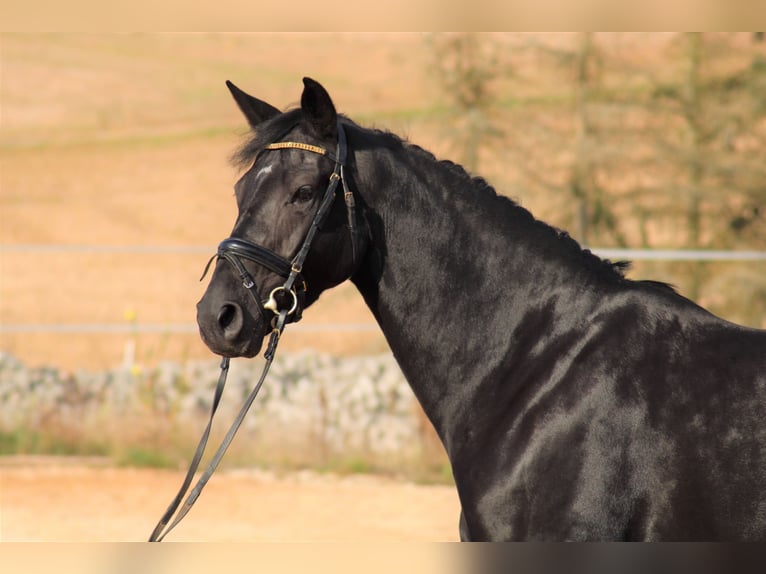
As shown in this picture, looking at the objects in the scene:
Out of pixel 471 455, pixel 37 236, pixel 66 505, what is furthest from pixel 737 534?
pixel 37 236

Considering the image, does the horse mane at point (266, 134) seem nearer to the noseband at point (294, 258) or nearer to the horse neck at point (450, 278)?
the noseband at point (294, 258)

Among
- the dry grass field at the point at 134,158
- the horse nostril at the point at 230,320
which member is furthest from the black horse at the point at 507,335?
the dry grass field at the point at 134,158

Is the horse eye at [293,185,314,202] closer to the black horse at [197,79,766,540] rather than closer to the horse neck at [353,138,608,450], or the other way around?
the black horse at [197,79,766,540]

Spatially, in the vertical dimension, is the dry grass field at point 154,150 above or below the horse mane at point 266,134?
above

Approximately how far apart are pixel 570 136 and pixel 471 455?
40.1 feet

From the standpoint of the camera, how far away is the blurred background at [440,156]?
8.27 metres

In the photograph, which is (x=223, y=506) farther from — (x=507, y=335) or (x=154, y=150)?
(x=154, y=150)

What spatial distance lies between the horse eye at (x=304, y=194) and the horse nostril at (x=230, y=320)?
1.31 ft

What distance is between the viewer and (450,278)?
2.93m

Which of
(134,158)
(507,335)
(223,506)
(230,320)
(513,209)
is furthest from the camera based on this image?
(134,158)

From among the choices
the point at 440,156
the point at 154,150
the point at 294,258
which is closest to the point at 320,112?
the point at 294,258

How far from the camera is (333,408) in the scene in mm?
8203

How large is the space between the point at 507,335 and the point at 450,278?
27 centimetres

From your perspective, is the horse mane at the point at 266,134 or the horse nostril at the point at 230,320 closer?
the horse nostril at the point at 230,320
